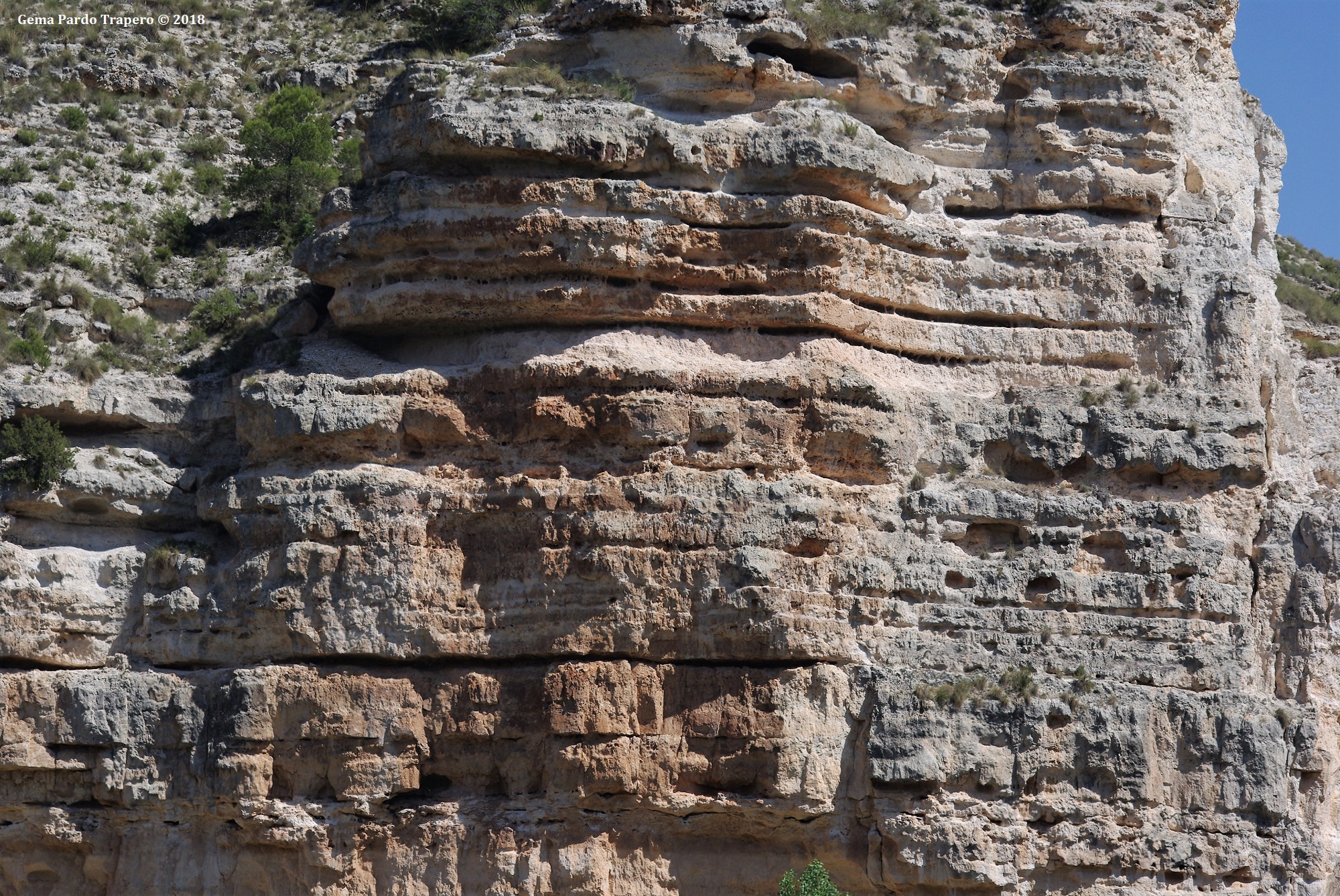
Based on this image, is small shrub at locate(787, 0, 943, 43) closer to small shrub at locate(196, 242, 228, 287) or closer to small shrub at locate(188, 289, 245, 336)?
small shrub at locate(188, 289, 245, 336)

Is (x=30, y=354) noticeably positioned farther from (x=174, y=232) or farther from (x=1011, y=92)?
(x=1011, y=92)

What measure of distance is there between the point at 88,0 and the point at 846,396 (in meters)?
20.7

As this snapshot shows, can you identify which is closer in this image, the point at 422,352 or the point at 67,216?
the point at 422,352

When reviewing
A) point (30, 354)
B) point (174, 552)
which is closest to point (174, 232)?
point (30, 354)

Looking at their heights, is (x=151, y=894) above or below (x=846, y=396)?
below

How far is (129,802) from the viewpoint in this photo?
2236 cm

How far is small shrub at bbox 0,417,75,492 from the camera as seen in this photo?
23.1 meters

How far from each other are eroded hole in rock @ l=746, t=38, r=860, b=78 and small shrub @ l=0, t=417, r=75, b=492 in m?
11.1

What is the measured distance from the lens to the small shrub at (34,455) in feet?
75.9

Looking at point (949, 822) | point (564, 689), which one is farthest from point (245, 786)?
point (949, 822)

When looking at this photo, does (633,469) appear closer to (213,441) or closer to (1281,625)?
(213,441)

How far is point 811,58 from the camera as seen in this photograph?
2469 centimetres

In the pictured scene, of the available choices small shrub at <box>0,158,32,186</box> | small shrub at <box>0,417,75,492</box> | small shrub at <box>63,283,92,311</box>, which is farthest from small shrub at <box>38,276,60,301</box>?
small shrub at <box>0,417,75,492</box>

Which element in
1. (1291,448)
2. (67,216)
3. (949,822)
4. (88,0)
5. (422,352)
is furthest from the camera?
(88,0)
